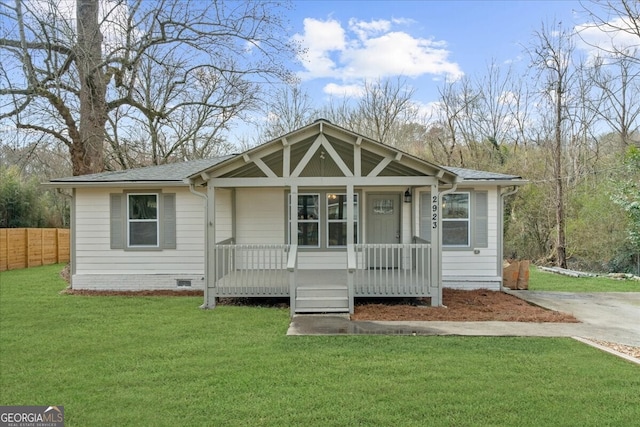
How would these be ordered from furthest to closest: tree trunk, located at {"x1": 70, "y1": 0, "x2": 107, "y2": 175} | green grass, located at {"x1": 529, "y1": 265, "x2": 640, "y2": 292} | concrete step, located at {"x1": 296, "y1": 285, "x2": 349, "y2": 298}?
tree trunk, located at {"x1": 70, "y1": 0, "x2": 107, "y2": 175}
green grass, located at {"x1": 529, "y1": 265, "x2": 640, "y2": 292}
concrete step, located at {"x1": 296, "y1": 285, "x2": 349, "y2": 298}

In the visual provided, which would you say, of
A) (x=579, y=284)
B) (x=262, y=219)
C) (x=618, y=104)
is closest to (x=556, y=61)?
(x=618, y=104)

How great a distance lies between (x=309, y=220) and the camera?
33.4ft

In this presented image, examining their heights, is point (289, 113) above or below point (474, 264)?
above

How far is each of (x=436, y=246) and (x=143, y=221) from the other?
702cm

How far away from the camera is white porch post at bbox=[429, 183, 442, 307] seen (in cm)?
779

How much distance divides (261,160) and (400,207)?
415cm

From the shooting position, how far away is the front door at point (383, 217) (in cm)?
1034

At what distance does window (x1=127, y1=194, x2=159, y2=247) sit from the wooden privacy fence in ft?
27.6

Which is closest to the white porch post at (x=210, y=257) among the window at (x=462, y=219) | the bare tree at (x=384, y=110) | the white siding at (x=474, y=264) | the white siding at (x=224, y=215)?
the white siding at (x=224, y=215)

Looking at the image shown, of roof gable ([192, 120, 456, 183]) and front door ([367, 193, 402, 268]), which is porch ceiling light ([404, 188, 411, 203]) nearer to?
front door ([367, 193, 402, 268])

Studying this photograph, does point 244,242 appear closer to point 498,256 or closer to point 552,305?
point 498,256

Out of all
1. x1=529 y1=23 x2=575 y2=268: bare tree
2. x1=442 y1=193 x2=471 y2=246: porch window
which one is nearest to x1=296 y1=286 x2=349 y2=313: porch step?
x1=442 y1=193 x2=471 y2=246: porch window

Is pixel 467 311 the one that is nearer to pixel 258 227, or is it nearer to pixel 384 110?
pixel 258 227

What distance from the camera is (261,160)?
7.85 m
